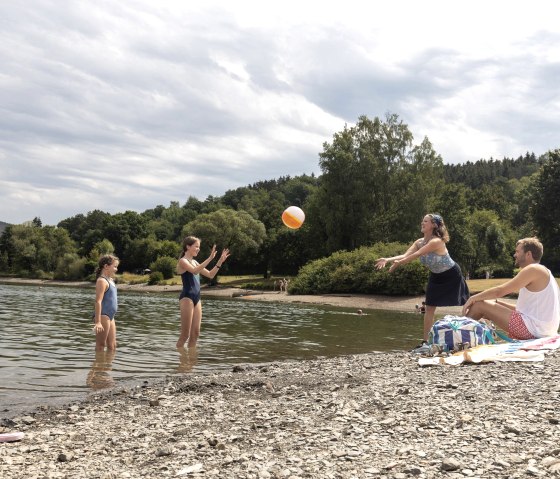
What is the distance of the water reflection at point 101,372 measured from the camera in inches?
373

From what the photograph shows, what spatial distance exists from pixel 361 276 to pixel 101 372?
41169 mm

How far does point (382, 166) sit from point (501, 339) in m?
52.2

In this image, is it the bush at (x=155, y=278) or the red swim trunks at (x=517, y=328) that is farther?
the bush at (x=155, y=278)

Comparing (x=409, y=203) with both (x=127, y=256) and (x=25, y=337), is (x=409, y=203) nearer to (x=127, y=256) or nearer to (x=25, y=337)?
(x=25, y=337)

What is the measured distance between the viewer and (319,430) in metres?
5.44

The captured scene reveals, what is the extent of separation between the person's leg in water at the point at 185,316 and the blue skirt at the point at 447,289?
200 inches

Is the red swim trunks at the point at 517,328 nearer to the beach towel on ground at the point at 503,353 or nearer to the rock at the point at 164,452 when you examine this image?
the beach towel on ground at the point at 503,353

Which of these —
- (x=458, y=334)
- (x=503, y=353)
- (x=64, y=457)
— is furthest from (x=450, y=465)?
(x=458, y=334)

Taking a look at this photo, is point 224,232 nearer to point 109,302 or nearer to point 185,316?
point 185,316

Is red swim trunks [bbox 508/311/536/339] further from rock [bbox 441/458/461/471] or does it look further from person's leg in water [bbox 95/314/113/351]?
person's leg in water [bbox 95/314/113/351]

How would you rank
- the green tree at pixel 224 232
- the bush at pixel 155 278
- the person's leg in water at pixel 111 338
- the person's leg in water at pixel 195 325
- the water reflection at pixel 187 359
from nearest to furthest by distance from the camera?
the water reflection at pixel 187 359
the person's leg in water at pixel 111 338
the person's leg in water at pixel 195 325
the green tree at pixel 224 232
the bush at pixel 155 278

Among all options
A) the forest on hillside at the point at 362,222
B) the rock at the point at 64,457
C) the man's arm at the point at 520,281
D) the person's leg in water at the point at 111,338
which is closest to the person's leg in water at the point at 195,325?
the person's leg in water at the point at 111,338

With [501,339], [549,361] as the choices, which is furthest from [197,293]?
[549,361]

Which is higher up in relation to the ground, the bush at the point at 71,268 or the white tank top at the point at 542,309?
the white tank top at the point at 542,309
